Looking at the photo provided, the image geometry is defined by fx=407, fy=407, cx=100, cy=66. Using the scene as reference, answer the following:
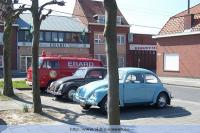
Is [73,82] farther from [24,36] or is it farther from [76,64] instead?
[24,36]

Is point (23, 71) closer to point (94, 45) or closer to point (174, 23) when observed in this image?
A: point (94, 45)

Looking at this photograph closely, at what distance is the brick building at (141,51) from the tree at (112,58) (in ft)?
179

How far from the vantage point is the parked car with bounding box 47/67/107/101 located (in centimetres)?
1728

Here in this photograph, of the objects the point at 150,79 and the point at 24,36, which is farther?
the point at 24,36

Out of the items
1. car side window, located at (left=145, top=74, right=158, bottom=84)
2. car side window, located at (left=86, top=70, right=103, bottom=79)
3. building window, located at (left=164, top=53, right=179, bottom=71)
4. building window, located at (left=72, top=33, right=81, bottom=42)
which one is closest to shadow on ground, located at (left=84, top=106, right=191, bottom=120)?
car side window, located at (left=145, top=74, right=158, bottom=84)

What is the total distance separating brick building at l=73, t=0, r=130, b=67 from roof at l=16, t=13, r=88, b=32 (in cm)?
112

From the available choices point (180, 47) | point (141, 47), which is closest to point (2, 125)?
point (180, 47)

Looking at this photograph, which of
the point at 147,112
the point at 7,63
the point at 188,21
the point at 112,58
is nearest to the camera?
the point at 112,58

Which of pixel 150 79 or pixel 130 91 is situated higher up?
pixel 150 79

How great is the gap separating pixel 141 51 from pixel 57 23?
13808mm

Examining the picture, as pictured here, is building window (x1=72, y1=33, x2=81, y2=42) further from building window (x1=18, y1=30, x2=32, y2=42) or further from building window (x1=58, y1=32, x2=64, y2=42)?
building window (x1=18, y1=30, x2=32, y2=42)

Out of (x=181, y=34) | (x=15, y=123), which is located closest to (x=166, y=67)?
(x=181, y=34)

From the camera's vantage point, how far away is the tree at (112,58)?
6.00m

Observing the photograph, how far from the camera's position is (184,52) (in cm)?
3638
